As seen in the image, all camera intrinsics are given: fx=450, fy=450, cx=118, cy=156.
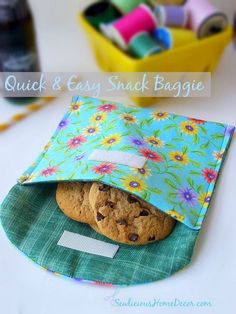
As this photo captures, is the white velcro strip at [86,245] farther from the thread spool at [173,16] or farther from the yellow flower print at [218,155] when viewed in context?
the thread spool at [173,16]

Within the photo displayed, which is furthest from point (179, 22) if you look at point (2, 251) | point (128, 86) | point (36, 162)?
point (2, 251)

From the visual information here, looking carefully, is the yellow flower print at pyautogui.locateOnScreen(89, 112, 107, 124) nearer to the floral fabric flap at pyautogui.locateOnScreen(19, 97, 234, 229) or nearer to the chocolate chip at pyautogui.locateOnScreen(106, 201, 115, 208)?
the floral fabric flap at pyautogui.locateOnScreen(19, 97, 234, 229)

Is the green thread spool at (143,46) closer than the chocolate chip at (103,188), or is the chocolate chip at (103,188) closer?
the chocolate chip at (103,188)

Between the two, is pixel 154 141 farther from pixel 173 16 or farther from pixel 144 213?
pixel 173 16

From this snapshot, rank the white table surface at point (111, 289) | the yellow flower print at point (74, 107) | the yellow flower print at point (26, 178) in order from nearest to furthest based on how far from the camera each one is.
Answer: the white table surface at point (111, 289)
the yellow flower print at point (26, 178)
the yellow flower print at point (74, 107)

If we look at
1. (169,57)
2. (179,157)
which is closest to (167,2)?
(169,57)

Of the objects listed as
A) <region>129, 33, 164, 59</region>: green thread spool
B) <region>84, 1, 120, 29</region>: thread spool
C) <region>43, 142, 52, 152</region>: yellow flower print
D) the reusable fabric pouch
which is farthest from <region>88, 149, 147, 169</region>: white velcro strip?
<region>84, 1, 120, 29</region>: thread spool

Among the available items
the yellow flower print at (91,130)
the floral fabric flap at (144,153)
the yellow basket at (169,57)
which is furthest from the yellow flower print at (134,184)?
the yellow basket at (169,57)
